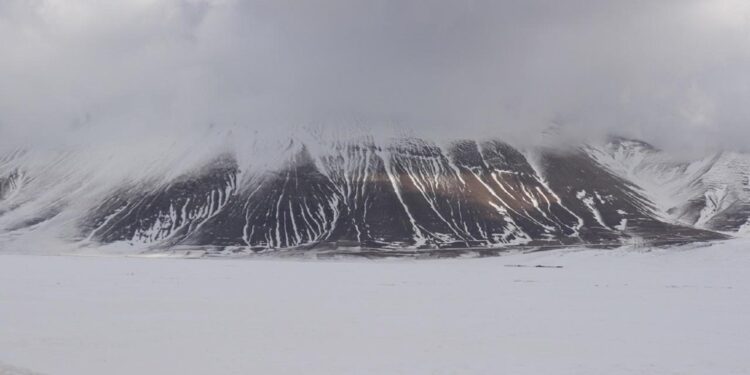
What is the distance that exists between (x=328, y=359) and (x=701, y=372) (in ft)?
42.0

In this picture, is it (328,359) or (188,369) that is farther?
(328,359)

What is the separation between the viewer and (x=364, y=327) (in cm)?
3244

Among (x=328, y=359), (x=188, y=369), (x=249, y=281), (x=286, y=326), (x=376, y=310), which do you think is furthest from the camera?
(x=249, y=281)

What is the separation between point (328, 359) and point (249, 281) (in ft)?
111

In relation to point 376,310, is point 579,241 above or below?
above

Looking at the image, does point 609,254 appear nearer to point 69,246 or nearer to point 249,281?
point 249,281

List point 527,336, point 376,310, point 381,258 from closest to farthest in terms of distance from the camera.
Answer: point 527,336, point 376,310, point 381,258

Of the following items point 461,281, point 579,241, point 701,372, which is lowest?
point 701,372

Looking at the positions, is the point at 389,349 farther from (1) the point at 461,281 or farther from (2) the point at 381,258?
(2) the point at 381,258

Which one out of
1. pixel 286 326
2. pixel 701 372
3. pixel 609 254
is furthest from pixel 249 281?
pixel 609 254

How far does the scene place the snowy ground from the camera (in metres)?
24.3

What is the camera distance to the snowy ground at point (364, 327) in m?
24.3

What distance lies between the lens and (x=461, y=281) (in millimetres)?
61969

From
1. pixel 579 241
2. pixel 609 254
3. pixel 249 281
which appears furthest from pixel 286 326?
pixel 579 241
